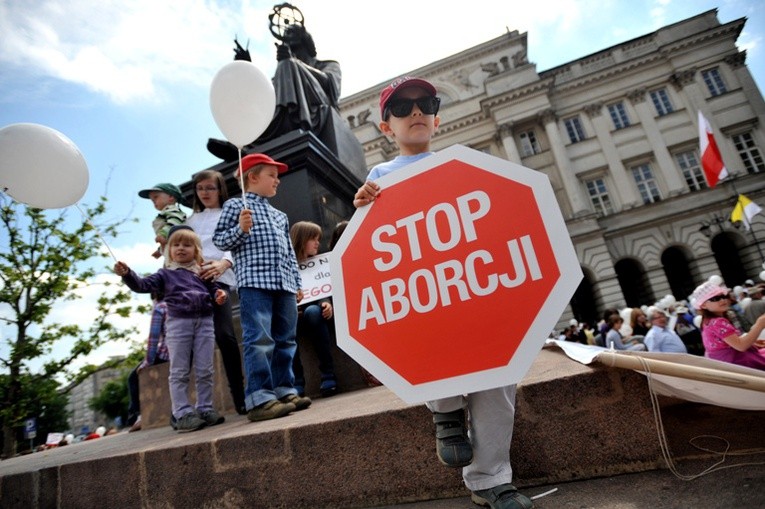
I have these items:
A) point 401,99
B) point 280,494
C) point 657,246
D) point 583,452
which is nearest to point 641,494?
point 583,452

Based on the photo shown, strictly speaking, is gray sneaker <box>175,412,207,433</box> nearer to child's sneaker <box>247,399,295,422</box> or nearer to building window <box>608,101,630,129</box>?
child's sneaker <box>247,399,295,422</box>

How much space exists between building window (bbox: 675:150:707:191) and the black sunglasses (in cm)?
2682

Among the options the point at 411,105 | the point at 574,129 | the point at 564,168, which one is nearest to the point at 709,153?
the point at 564,168

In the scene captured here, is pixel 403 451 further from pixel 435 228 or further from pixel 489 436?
pixel 435 228

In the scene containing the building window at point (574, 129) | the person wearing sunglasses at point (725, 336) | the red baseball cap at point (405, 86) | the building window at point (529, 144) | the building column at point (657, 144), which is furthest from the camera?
the building window at point (529, 144)

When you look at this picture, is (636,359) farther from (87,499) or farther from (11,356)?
(11,356)

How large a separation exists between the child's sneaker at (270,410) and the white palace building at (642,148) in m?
22.6

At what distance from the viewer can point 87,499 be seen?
1.80 metres

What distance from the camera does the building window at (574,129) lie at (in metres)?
24.8

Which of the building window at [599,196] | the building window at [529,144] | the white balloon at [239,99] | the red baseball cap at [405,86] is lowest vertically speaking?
the red baseball cap at [405,86]

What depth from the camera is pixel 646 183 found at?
23250 mm

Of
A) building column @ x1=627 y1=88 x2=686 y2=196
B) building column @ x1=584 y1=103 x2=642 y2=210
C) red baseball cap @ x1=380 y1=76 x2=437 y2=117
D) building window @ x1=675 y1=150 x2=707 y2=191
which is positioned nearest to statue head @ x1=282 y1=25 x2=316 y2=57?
red baseball cap @ x1=380 y1=76 x2=437 y2=117

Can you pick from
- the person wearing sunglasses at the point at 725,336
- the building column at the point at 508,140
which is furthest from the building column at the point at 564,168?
the person wearing sunglasses at the point at 725,336

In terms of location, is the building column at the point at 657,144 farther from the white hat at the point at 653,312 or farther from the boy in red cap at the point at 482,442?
the boy in red cap at the point at 482,442
